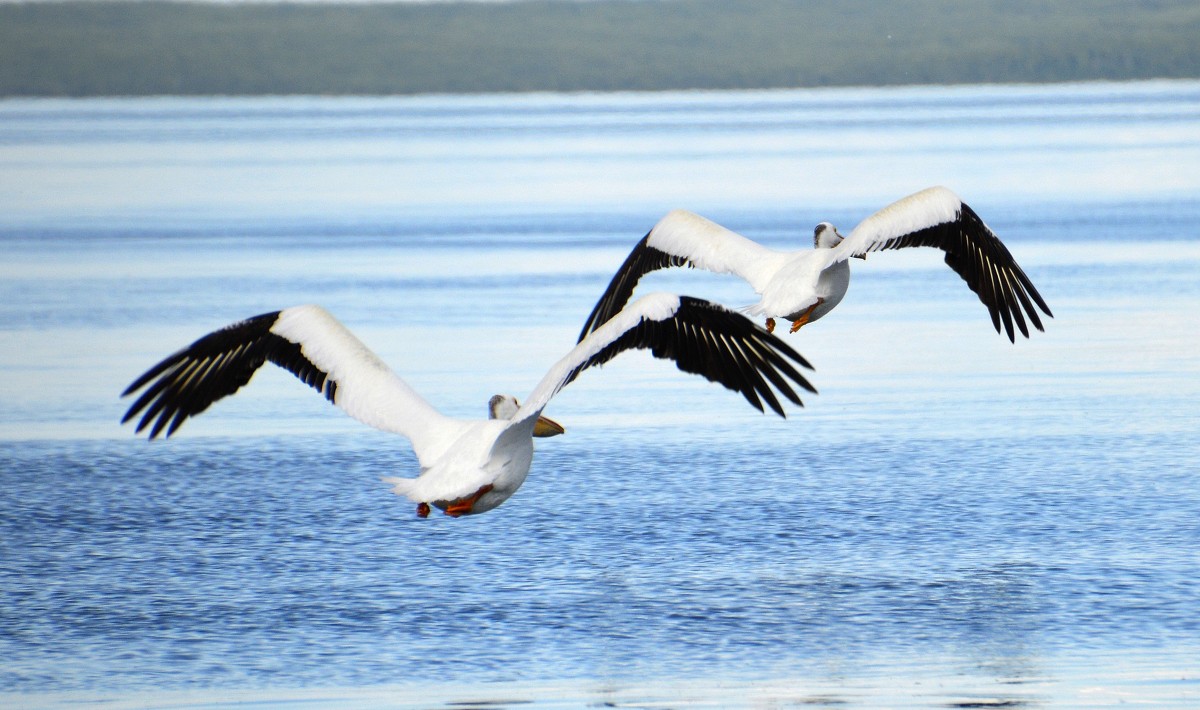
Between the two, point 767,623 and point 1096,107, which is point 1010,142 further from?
point 767,623

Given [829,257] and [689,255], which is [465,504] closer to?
[829,257]

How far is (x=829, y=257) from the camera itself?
10.5m

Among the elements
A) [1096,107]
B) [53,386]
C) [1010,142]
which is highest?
[1096,107]

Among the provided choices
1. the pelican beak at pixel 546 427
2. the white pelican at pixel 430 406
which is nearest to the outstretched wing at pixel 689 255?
the pelican beak at pixel 546 427

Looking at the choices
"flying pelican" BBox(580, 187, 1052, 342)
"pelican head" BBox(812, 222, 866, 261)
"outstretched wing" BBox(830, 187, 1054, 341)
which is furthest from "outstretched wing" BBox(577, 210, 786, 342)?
"outstretched wing" BBox(830, 187, 1054, 341)

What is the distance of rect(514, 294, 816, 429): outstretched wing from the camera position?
8188 mm

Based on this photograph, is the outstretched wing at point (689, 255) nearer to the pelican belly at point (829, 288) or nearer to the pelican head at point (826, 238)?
the pelican head at point (826, 238)

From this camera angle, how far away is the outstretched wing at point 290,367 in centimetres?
894

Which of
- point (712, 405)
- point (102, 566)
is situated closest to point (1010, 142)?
point (712, 405)

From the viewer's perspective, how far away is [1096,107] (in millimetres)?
84375

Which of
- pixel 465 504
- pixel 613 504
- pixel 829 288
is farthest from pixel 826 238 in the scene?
pixel 465 504

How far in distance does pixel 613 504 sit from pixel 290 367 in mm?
3313

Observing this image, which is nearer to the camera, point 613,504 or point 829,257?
point 829,257

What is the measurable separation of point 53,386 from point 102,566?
6.05 metres
